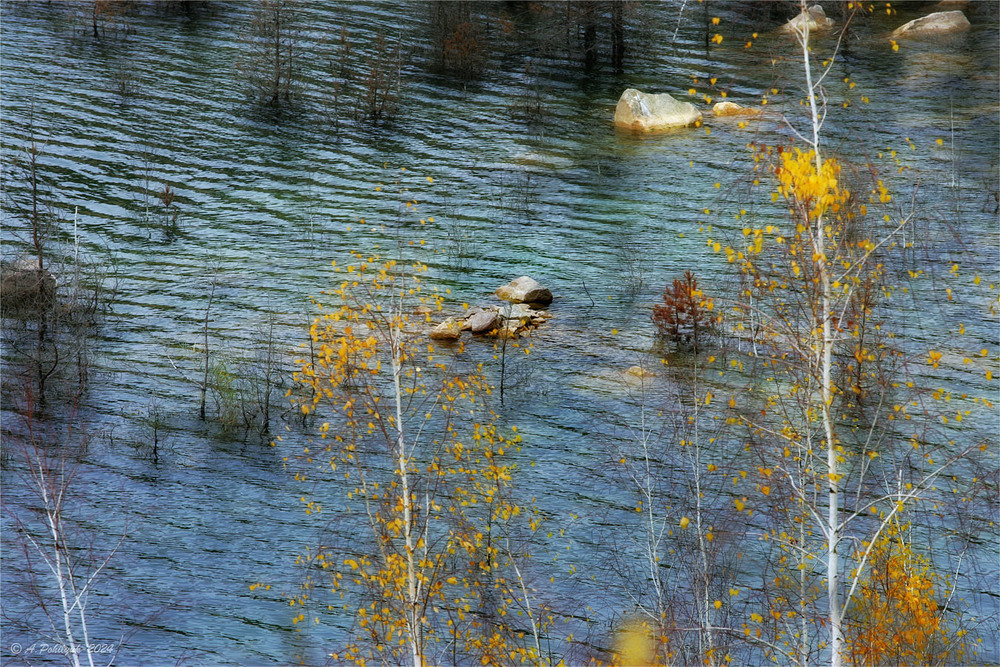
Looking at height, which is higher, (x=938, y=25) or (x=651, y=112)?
(x=938, y=25)

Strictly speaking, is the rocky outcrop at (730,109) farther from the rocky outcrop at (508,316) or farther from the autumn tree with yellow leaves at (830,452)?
the rocky outcrop at (508,316)

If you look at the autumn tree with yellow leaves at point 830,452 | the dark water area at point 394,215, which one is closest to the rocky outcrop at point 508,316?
the dark water area at point 394,215

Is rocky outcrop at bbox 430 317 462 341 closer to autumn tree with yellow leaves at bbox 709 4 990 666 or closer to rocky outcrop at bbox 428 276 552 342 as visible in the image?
rocky outcrop at bbox 428 276 552 342

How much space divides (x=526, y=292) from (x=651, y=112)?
11.5 m

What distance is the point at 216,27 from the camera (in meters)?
37.4

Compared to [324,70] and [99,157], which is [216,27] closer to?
[324,70]

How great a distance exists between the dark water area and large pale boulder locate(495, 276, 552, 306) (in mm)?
567

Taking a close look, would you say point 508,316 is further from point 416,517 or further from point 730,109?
point 730,109

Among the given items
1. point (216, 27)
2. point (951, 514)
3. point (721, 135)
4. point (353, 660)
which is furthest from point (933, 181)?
point (216, 27)

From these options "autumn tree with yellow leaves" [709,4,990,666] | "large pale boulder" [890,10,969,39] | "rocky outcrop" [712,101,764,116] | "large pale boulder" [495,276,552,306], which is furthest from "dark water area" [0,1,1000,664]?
"large pale boulder" [890,10,969,39]

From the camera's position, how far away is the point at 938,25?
35.8m

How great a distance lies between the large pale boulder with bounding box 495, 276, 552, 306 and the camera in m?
21.0

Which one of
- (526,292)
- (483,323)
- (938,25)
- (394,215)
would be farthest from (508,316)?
(938,25)

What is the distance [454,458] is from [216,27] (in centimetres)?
2656
